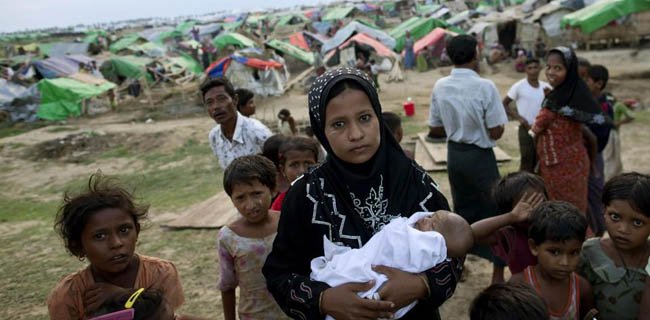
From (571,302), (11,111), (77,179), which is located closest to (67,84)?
(11,111)

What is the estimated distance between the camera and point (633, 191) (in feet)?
6.38

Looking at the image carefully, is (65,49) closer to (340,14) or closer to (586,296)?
(340,14)

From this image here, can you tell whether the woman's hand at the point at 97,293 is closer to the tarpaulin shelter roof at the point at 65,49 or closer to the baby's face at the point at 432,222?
the baby's face at the point at 432,222

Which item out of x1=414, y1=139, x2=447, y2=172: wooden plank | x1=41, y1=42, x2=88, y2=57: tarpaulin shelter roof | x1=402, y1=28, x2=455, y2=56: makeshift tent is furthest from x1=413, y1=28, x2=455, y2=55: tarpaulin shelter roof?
x1=41, y1=42, x2=88, y2=57: tarpaulin shelter roof

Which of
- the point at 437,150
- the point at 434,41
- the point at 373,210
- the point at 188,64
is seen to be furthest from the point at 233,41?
the point at 373,210

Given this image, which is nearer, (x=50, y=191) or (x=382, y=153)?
(x=382, y=153)

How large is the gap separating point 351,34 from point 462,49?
19.1 meters

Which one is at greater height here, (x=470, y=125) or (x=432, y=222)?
(x=432, y=222)

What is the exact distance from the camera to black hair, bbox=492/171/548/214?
Answer: 229 cm

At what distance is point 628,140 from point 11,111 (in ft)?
57.4

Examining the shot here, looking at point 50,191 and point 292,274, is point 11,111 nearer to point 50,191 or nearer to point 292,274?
point 50,191

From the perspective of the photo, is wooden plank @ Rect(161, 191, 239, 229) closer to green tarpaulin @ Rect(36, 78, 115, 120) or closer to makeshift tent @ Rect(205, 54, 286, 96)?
makeshift tent @ Rect(205, 54, 286, 96)

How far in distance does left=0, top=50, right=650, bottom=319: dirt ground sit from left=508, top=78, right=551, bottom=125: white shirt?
1470 mm

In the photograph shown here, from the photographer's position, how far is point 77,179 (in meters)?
9.55
